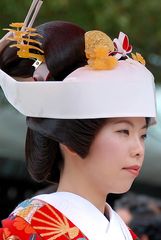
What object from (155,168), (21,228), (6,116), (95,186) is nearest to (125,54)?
(95,186)

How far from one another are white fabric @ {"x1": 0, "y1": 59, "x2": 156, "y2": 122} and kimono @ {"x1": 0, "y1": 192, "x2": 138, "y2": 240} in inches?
10.2

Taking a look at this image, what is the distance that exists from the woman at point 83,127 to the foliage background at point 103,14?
11.0 ft

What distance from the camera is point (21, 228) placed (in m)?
2.40

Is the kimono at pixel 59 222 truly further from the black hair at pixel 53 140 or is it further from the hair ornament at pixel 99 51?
the hair ornament at pixel 99 51

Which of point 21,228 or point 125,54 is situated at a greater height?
point 125,54

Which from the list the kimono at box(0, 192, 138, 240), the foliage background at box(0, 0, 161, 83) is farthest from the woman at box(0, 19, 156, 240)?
the foliage background at box(0, 0, 161, 83)

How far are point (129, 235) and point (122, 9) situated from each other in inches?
151

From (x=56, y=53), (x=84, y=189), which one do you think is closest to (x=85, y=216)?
(x=84, y=189)

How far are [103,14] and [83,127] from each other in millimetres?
3838

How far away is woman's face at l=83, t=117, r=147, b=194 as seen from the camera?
2.41 m

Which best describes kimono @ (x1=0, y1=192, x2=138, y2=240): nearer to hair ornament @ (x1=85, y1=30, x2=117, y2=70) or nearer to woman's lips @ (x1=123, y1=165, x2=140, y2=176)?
woman's lips @ (x1=123, y1=165, x2=140, y2=176)

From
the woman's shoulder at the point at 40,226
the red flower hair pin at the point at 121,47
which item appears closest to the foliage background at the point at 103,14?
the red flower hair pin at the point at 121,47

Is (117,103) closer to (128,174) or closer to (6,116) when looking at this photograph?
(128,174)

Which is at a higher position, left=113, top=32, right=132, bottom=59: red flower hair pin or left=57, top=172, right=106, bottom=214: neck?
left=113, top=32, right=132, bottom=59: red flower hair pin
